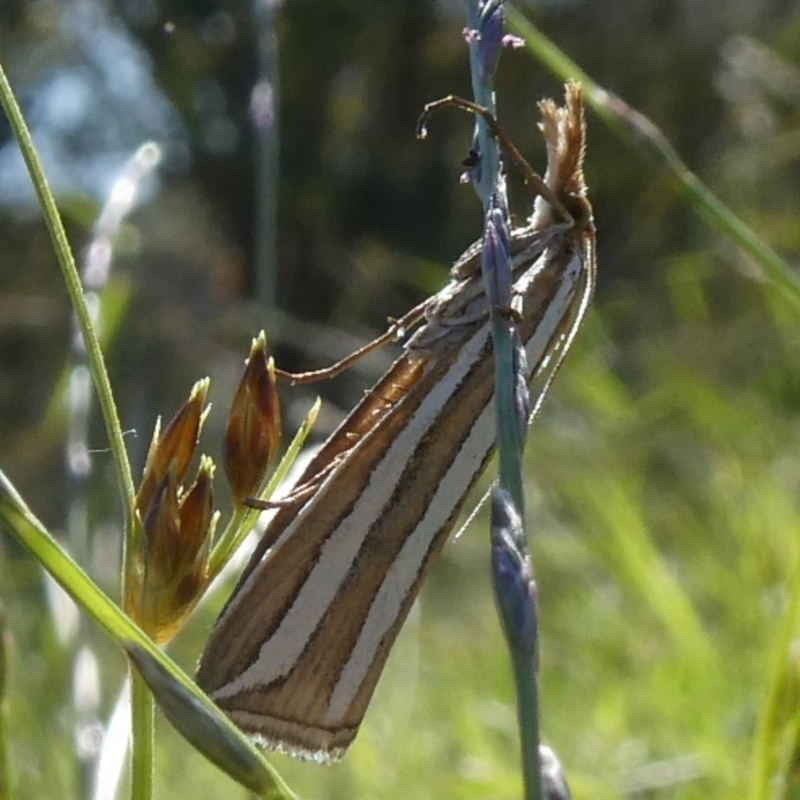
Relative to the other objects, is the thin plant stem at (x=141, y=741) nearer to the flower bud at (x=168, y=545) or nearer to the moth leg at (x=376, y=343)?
the flower bud at (x=168, y=545)

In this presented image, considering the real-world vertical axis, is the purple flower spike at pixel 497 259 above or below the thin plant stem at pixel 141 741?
above

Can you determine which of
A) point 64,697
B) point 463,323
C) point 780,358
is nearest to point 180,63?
point 780,358

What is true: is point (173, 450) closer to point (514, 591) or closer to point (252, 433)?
point (252, 433)

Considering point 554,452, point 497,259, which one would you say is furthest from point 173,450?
point 554,452

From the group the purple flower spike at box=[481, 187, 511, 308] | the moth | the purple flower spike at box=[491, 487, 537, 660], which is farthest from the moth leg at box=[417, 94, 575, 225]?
the purple flower spike at box=[491, 487, 537, 660]

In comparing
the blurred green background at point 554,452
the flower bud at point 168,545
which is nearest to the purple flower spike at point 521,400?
the flower bud at point 168,545

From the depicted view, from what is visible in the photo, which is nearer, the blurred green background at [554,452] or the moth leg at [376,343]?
the moth leg at [376,343]
